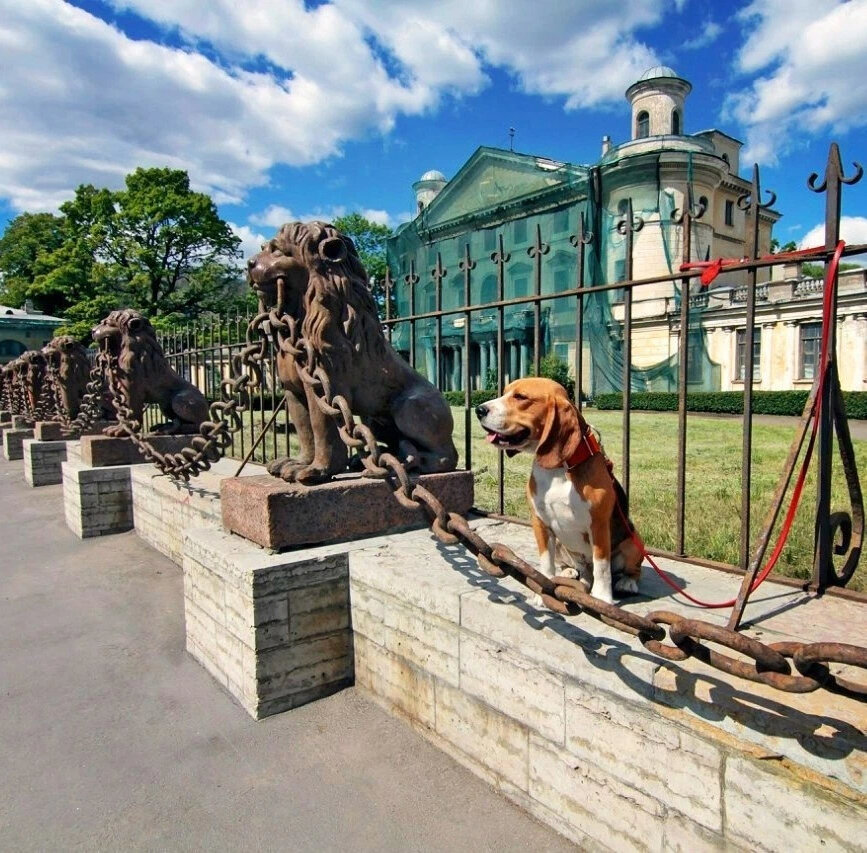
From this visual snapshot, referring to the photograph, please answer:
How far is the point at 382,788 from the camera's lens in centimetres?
243

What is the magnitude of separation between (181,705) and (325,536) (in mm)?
1116

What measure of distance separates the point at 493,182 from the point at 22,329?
29.6 m

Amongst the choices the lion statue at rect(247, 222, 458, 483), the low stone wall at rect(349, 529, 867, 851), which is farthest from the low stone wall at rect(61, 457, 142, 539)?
the low stone wall at rect(349, 529, 867, 851)

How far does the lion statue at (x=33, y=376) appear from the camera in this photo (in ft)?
41.4

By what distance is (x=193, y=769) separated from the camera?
8.51 feet

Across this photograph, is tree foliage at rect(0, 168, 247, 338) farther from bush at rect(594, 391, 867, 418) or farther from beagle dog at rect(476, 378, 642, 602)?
beagle dog at rect(476, 378, 642, 602)

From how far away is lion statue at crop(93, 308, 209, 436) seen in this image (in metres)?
6.55

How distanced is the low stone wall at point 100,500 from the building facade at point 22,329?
35950 millimetres

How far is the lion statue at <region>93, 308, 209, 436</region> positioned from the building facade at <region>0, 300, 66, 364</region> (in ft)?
117

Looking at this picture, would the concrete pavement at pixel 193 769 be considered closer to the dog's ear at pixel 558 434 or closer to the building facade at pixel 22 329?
the dog's ear at pixel 558 434

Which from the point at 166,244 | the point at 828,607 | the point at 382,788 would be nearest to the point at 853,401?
the point at 828,607

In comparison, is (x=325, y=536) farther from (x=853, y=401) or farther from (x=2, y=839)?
(x=853, y=401)

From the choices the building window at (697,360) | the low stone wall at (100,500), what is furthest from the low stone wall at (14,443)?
the building window at (697,360)

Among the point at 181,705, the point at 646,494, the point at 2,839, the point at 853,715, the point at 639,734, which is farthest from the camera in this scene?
the point at 646,494
